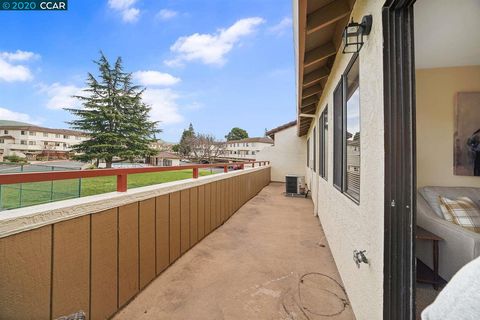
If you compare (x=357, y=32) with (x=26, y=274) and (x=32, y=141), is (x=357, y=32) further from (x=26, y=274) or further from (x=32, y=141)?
(x=32, y=141)

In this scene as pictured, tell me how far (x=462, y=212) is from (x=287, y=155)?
10145 mm

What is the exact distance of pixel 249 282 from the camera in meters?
2.34

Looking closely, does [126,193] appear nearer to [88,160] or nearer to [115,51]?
[88,160]

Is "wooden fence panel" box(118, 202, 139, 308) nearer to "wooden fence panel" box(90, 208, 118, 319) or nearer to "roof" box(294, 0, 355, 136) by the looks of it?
"wooden fence panel" box(90, 208, 118, 319)

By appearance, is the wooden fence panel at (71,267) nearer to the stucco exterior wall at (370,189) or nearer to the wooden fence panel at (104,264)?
the wooden fence panel at (104,264)

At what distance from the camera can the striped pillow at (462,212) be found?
82.6 inches

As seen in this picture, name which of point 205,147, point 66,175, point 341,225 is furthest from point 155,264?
point 205,147

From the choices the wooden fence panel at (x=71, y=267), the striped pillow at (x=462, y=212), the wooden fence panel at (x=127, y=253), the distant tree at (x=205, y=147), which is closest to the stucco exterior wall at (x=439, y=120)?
the striped pillow at (x=462, y=212)

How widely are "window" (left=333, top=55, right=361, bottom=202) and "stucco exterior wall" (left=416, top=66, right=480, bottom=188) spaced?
101 cm

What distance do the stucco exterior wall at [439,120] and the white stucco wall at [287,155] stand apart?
9163mm

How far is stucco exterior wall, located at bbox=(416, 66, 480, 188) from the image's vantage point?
2.64 m

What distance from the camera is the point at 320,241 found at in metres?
3.55

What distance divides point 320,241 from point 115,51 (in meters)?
→ 28.0

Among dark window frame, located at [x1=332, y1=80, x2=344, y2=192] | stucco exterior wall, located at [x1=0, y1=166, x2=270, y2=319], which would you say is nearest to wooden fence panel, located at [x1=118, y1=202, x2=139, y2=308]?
stucco exterior wall, located at [x1=0, y1=166, x2=270, y2=319]
